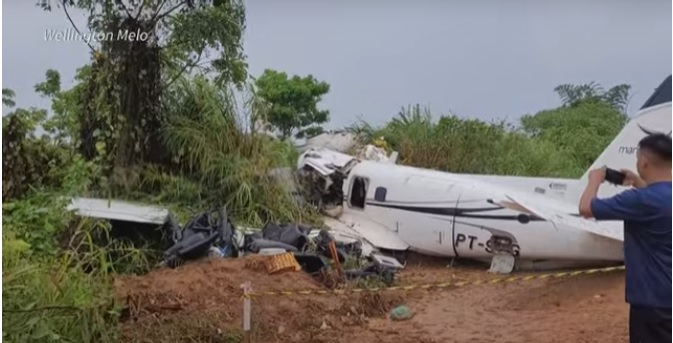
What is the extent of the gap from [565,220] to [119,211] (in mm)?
5159

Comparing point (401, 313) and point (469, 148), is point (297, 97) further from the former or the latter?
point (401, 313)

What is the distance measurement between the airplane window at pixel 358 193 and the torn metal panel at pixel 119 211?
2.51 m

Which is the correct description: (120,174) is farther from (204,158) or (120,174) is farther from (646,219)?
(646,219)

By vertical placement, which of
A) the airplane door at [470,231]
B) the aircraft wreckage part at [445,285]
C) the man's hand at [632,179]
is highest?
the man's hand at [632,179]

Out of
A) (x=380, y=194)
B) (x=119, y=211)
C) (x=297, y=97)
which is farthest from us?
(x=297, y=97)

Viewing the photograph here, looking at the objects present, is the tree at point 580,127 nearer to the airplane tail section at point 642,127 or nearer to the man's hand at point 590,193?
the airplane tail section at point 642,127

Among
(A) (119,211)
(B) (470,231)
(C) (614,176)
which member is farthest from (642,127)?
(A) (119,211)

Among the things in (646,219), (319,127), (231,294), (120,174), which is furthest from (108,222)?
(319,127)

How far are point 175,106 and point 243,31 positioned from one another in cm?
153

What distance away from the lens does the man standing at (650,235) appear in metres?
3.50

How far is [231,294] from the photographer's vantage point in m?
7.66

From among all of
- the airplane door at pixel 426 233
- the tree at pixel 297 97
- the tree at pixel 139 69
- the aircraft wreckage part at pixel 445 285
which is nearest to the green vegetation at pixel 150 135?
the tree at pixel 139 69

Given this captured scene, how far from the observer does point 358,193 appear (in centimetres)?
1077

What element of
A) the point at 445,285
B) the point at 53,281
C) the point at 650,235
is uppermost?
the point at 650,235
